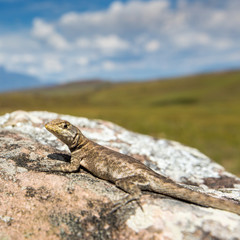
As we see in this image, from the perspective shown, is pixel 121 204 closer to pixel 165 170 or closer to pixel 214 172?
pixel 165 170

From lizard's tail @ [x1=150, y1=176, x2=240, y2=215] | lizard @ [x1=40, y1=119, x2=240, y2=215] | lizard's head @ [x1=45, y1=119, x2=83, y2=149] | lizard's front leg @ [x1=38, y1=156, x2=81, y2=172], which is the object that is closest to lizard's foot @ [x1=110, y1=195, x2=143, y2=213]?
lizard @ [x1=40, y1=119, x2=240, y2=215]

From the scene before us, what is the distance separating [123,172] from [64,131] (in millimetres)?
2047

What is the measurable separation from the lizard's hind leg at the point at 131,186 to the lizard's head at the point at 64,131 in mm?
1903

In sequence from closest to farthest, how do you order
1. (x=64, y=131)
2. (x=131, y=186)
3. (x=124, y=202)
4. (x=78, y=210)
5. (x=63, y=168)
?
(x=78, y=210), (x=124, y=202), (x=131, y=186), (x=63, y=168), (x=64, y=131)

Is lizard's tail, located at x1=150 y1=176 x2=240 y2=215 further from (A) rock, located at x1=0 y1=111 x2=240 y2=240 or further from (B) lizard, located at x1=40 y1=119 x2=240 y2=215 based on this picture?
(A) rock, located at x1=0 y1=111 x2=240 y2=240

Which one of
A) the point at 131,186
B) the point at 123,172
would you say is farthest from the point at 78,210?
the point at 123,172

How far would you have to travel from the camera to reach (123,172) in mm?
5848

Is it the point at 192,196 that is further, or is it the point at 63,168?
the point at 63,168

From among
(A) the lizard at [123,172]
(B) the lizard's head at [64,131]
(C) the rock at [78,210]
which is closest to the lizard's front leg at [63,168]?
(A) the lizard at [123,172]

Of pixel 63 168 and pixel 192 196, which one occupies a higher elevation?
pixel 63 168

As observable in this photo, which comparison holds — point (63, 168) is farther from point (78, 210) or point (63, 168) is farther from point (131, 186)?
point (131, 186)

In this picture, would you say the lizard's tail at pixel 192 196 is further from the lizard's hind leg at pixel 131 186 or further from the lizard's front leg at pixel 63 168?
the lizard's front leg at pixel 63 168

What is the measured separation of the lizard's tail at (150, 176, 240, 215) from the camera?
4.96 meters

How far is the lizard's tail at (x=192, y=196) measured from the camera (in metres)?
4.96
